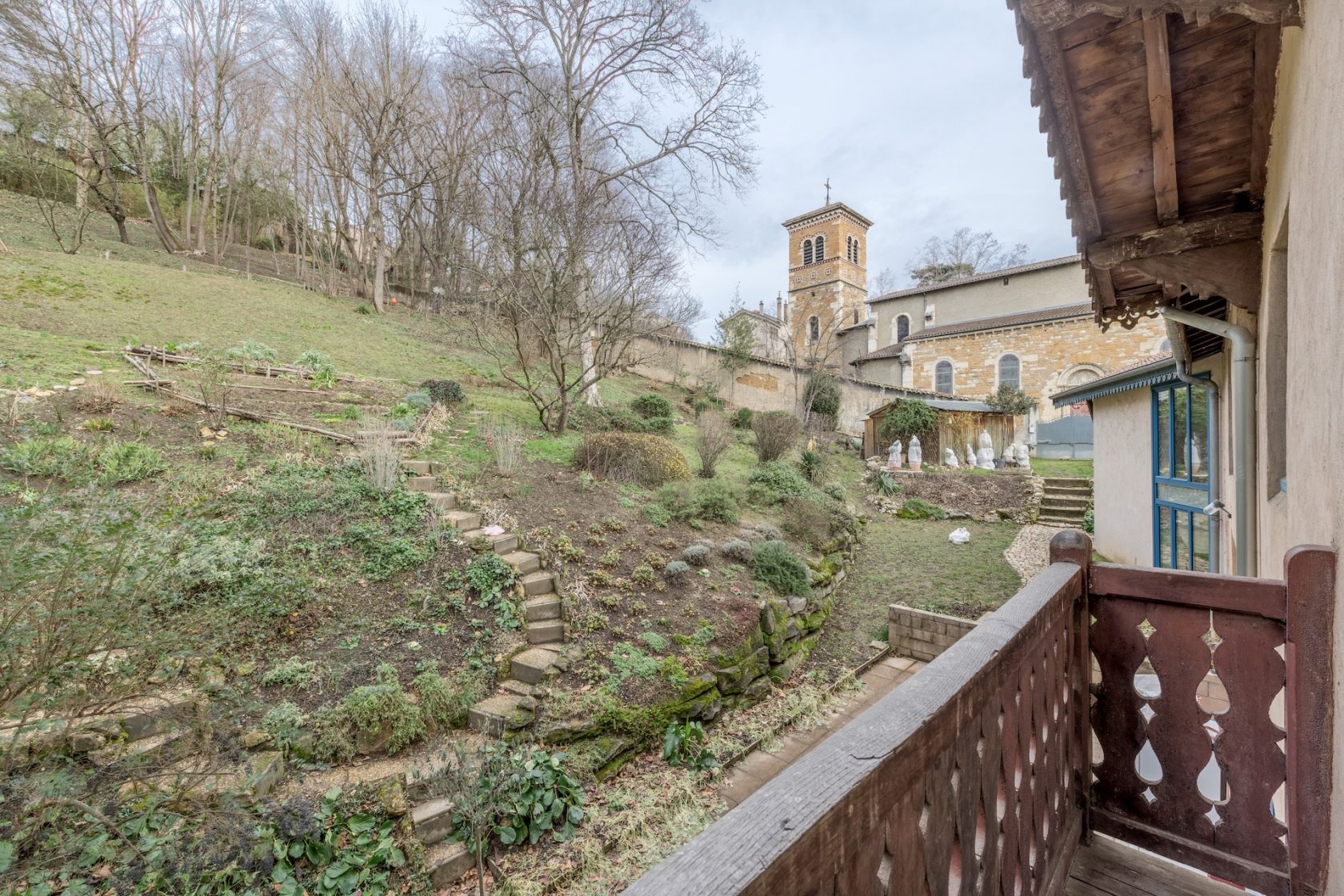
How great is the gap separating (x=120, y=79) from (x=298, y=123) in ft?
14.9

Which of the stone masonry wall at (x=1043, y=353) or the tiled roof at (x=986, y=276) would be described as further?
the tiled roof at (x=986, y=276)

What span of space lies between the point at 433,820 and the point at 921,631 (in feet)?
17.5

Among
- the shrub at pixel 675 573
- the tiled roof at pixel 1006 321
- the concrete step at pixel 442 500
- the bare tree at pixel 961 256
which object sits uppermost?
the bare tree at pixel 961 256

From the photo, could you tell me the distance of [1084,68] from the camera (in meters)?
2.06

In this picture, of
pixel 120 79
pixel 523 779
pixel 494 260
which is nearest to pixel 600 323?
pixel 494 260

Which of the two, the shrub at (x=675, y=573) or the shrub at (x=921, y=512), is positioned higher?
the shrub at (x=675, y=573)

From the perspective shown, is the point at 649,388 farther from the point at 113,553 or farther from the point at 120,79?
the point at 120,79

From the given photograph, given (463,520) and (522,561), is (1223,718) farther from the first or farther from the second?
(463,520)

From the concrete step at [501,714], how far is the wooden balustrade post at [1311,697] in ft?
12.9

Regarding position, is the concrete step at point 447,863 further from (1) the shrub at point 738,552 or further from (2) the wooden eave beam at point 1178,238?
(2) the wooden eave beam at point 1178,238

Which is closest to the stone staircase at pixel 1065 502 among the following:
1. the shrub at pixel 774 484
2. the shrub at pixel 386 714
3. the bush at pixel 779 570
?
the shrub at pixel 774 484

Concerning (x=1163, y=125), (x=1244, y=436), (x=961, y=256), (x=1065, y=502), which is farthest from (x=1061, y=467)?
(x=961, y=256)

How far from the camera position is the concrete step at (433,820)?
3.21m

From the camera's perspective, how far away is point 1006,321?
23.2m
